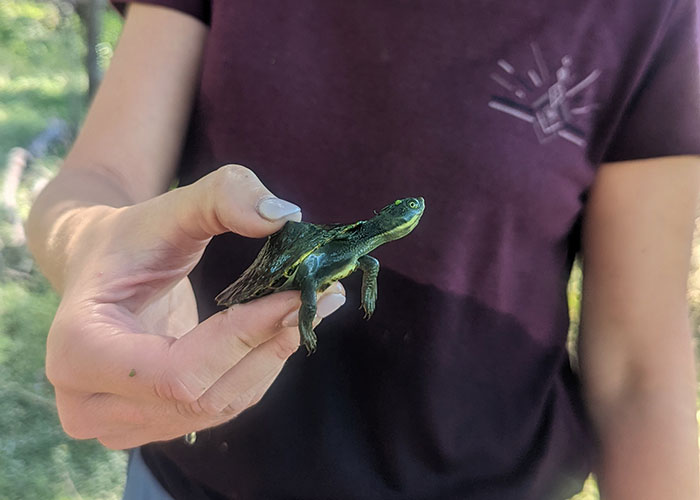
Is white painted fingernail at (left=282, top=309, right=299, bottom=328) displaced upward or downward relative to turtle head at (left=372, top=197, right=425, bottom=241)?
downward

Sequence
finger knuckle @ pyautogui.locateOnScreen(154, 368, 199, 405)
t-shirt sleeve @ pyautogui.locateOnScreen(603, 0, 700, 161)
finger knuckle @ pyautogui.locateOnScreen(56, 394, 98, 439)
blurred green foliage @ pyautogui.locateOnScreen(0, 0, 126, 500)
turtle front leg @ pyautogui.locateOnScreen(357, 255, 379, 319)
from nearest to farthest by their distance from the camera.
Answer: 1. finger knuckle @ pyautogui.locateOnScreen(154, 368, 199, 405)
2. finger knuckle @ pyautogui.locateOnScreen(56, 394, 98, 439)
3. turtle front leg @ pyautogui.locateOnScreen(357, 255, 379, 319)
4. t-shirt sleeve @ pyautogui.locateOnScreen(603, 0, 700, 161)
5. blurred green foliage @ pyautogui.locateOnScreen(0, 0, 126, 500)

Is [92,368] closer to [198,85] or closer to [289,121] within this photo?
[289,121]

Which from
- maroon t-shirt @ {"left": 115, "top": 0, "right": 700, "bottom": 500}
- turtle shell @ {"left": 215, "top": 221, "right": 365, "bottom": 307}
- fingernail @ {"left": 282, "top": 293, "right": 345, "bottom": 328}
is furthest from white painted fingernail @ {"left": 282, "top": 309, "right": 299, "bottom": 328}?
maroon t-shirt @ {"left": 115, "top": 0, "right": 700, "bottom": 500}

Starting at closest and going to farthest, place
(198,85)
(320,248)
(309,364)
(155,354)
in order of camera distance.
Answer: (155,354)
(320,248)
(309,364)
(198,85)

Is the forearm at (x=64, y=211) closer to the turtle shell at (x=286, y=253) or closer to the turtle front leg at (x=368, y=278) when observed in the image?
the turtle shell at (x=286, y=253)

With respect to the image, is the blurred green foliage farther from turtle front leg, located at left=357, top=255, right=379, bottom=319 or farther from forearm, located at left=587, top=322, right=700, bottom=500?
forearm, located at left=587, top=322, right=700, bottom=500

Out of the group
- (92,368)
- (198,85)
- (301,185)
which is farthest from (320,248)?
(198,85)

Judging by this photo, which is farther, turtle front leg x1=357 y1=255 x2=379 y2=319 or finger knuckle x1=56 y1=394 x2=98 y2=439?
turtle front leg x1=357 y1=255 x2=379 y2=319
